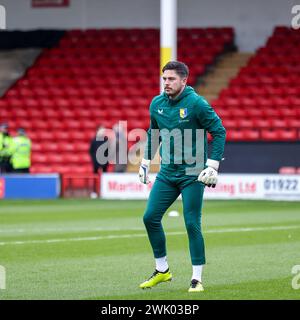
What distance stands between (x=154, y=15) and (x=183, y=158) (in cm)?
2597

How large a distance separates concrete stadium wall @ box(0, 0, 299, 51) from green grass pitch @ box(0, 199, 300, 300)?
12.2m

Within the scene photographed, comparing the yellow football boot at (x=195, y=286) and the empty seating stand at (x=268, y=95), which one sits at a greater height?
the empty seating stand at (x=268, y=95)

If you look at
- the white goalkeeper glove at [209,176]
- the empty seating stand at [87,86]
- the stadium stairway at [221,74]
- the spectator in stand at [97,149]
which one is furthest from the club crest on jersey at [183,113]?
the stadium stairway at [221,74]

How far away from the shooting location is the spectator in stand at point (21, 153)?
2850cm

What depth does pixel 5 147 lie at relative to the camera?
29125 millimetres

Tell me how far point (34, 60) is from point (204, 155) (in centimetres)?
2596

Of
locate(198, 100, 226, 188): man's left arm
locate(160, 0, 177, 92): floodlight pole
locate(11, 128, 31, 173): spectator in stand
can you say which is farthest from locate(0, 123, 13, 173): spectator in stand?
locate(198, 100, 226, 188): man's left arm

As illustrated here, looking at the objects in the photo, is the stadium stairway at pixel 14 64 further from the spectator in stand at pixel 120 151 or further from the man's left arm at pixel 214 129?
the man's left arm at pixel 214 129

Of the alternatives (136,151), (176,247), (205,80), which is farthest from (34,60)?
(176,247)

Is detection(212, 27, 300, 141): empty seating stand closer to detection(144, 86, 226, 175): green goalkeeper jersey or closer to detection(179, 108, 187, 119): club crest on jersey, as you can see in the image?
detection(144, 86, 226, 175): green goalkeeper jersey

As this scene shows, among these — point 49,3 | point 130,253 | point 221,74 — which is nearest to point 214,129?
point 130,253

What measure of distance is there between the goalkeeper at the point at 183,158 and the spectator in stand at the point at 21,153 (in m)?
18.2

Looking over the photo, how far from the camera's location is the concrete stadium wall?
3378cm

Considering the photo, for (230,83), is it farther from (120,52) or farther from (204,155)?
(204,155)
